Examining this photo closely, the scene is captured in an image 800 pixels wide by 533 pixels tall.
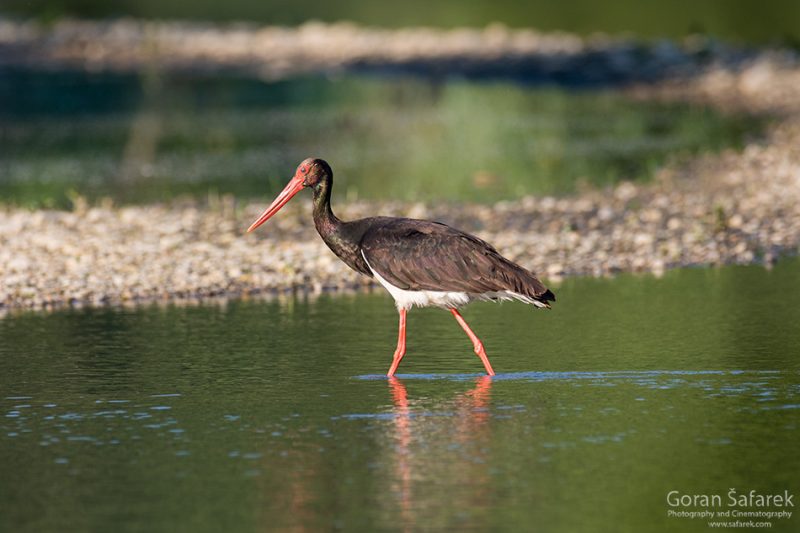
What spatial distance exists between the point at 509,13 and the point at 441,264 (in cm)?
5309

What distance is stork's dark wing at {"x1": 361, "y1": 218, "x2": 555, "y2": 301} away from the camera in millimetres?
14398

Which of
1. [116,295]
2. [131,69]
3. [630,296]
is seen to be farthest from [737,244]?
[131,69]

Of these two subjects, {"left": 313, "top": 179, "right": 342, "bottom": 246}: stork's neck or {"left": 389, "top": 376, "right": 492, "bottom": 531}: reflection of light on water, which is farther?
{"left": 313, "top": 179, "right": 342, "bottom": 246}: stork's neck

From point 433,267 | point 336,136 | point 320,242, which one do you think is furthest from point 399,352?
point 336,136

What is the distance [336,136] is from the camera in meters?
36.6

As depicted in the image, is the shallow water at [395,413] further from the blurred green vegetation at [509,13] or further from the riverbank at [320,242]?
the blurred green vegetation at [509,13]

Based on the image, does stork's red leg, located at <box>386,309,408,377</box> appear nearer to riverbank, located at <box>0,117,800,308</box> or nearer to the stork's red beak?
the stork's red beak

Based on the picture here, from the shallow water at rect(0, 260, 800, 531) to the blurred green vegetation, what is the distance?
38090mm

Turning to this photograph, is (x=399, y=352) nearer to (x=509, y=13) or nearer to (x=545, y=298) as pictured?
(x=545, y=298)

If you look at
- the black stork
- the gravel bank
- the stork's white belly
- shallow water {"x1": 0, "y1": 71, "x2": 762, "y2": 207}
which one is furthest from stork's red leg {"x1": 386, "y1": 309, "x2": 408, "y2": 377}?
the gravel bank

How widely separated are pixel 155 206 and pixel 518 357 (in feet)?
37.4

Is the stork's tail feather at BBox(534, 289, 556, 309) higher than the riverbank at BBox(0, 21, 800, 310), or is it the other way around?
the riverbank at BBox(0, 21, 800, 310)

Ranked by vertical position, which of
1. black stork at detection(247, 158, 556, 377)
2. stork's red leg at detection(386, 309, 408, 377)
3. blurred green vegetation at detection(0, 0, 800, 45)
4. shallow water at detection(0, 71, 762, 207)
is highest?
blurred green vegetation at detection(0, 0, 800, 45)

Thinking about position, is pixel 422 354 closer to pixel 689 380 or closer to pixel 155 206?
pixel 689 380
